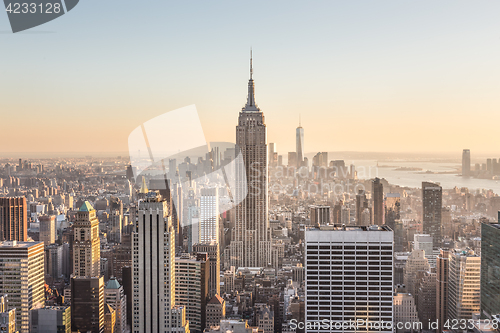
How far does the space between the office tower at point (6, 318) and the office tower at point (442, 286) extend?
5.21 metres

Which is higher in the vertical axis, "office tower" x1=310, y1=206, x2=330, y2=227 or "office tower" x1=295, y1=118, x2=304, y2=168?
"office tower" x1=295, y1=118, x2=304, y2=168

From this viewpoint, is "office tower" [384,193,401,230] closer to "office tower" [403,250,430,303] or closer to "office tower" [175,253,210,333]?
"office tower" [403,250,430,303]

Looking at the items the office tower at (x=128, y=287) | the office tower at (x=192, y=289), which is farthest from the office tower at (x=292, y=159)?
the office tower at (x=128, y=287)

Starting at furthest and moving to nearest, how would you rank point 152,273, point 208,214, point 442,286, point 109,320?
point 208,214 < point 442,286 < point 109,320 < point 152,273

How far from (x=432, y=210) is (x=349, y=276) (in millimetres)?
3228

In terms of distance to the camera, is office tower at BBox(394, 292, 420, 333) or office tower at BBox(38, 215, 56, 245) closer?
office tower at BBox(394, 292, 420, 333)

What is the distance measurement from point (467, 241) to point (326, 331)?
323 centimetres

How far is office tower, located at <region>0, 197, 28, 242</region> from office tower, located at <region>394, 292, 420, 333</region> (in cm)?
583

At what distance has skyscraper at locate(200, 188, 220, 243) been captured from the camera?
8.75 metres

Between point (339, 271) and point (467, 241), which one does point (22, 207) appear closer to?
point (339, 271)

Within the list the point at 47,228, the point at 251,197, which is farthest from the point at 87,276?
the point at 251,197

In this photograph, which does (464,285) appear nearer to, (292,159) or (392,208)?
(392,208)

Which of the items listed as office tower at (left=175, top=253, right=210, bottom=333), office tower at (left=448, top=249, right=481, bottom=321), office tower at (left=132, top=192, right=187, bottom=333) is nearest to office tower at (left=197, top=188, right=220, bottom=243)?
office tower at (left=175, top=253, right=210, bottom=333)

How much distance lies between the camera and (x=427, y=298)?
7215mm
